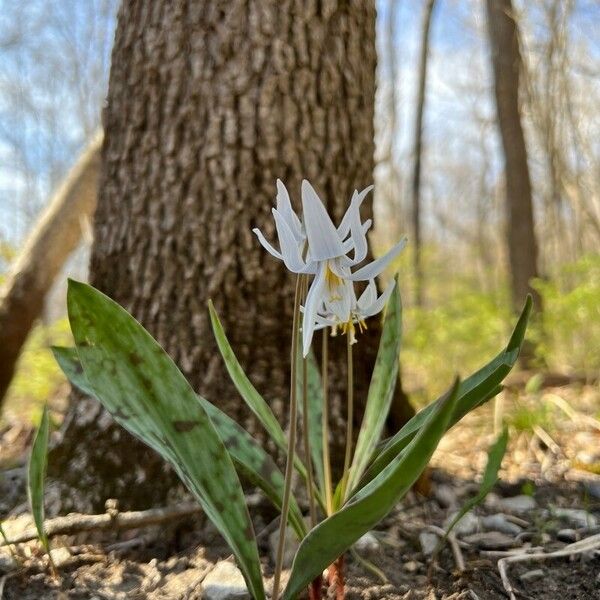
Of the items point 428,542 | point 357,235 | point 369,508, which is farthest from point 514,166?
point 369,508

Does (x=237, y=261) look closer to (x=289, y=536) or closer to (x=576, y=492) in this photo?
(x=289, y=536)

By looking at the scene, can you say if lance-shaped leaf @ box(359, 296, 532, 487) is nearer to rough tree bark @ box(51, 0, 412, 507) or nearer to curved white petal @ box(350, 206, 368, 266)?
curved white petal @ box(350, 206, 368, 266)

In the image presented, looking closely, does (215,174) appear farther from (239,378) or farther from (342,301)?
(342,301)

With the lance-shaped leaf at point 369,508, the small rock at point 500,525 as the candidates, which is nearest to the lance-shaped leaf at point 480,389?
the lance-shaped leaf at point 369,508

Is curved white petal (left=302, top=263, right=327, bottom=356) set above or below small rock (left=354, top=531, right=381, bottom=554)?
above

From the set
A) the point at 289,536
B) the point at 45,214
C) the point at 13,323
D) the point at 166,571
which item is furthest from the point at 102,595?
the point at 45,214

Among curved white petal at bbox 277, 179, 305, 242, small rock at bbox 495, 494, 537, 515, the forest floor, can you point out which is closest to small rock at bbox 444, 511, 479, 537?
the forest floor

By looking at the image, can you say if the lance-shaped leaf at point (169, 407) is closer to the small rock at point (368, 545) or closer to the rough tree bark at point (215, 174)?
the small rock at point (368, 545)
